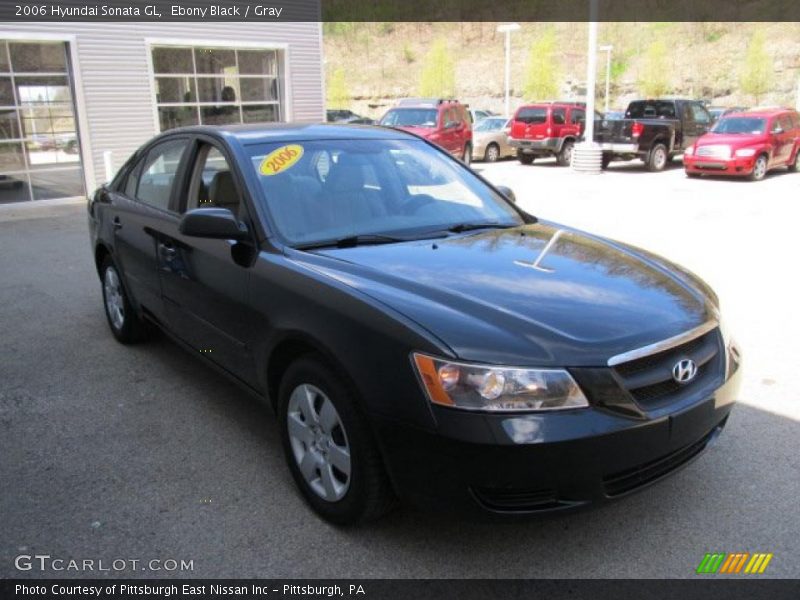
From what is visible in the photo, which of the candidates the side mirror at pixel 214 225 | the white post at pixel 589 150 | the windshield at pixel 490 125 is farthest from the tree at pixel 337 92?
the side mirror at pixel 214 225

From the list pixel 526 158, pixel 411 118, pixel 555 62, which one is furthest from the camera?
pixel 555 62

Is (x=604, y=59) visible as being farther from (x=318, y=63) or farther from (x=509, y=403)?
(x=509, y=403)

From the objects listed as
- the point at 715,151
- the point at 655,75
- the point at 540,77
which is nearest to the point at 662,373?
the point at 715,151

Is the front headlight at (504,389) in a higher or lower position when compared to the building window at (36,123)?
lower

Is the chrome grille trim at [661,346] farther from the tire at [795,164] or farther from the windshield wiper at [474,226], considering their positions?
the tire at [795,164]

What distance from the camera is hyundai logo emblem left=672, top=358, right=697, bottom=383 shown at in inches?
101

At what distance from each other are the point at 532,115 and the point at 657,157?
4.04 m

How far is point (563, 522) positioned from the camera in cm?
291

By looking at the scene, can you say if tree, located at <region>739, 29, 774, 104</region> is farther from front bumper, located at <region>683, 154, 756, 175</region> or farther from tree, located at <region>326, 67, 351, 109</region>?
front bumper, located at <region>683, 154, 756, 175</region>

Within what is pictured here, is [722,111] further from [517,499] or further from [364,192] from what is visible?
[517,499]

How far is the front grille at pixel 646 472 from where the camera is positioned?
2445mm

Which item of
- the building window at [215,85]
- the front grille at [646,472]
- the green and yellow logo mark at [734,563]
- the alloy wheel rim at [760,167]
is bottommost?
the green and yellow logo mark at [734,563]

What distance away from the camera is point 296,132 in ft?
12.8

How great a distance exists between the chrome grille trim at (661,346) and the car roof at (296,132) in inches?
84.7
